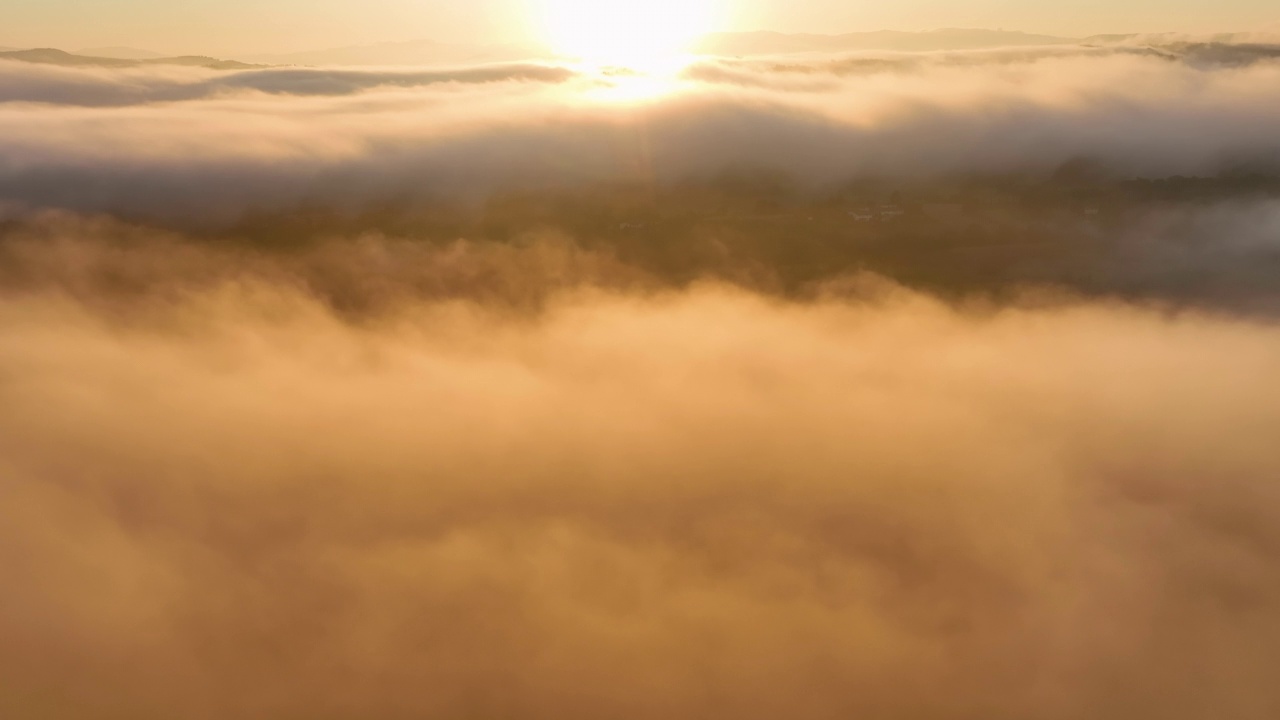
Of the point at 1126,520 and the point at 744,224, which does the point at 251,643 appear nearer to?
the point at 1126,520

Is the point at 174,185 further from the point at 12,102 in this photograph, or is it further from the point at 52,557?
the point at 52,557

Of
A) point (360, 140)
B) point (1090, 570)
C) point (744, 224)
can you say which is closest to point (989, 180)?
point (744, 224)

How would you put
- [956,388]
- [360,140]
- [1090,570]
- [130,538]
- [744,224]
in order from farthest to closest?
[360,140] < [744,224] < [956,388] < [130,538] < [1090,570]

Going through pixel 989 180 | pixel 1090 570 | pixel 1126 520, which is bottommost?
pixel 1090 570

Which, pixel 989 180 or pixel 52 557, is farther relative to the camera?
pixel 989 180

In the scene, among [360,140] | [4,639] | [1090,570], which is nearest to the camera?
[4,639]

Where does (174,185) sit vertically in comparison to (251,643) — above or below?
above

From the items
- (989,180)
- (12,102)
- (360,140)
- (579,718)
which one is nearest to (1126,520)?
(579,718)
